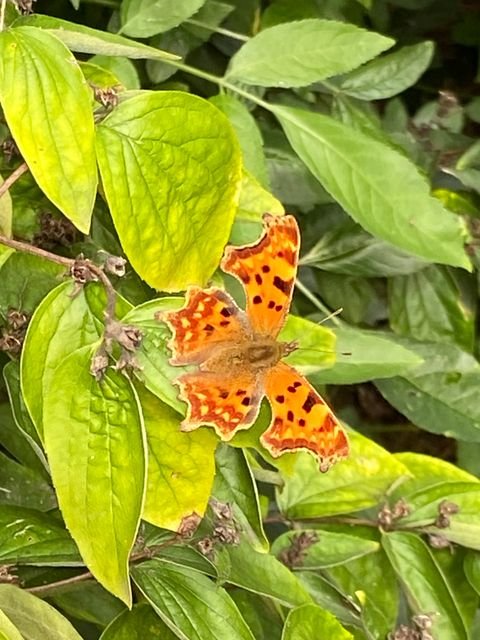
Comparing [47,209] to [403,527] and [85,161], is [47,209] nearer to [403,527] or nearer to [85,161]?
[85,161]

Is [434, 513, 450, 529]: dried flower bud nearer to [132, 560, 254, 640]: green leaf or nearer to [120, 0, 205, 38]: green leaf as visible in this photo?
[132, 560, 254, 640]: green leaf

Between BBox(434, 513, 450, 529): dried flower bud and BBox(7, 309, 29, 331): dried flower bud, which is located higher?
BBox(7, 309, 29, 331): dried flower bud

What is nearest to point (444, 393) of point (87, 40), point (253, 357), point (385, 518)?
point (385, 518)

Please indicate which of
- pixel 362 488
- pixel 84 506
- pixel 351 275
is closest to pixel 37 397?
pixel 84 506

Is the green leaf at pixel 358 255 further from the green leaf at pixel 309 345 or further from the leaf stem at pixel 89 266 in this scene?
the leaf stem at pixel 89 266

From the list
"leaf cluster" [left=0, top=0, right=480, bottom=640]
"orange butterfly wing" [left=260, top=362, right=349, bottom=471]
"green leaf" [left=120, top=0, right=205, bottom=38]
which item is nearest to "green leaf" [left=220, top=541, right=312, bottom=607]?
"leaf cluster" [left=0, top=0, right=480, bottom=640]

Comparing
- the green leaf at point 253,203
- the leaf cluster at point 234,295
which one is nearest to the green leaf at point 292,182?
the leaf cluster at point 234,295
